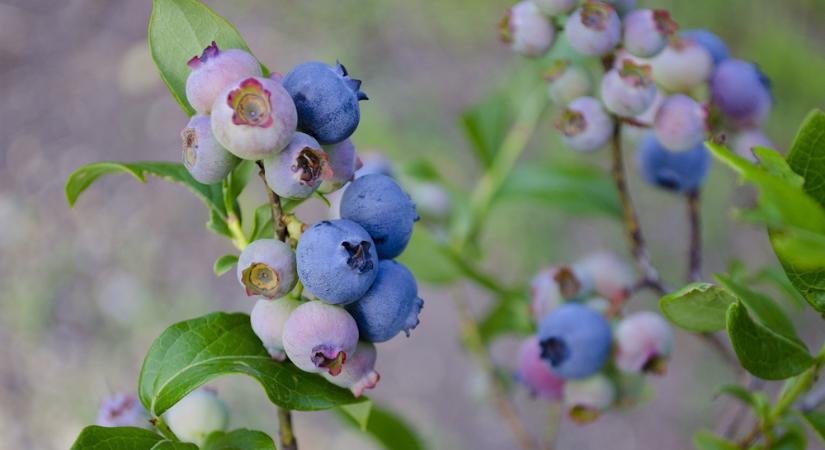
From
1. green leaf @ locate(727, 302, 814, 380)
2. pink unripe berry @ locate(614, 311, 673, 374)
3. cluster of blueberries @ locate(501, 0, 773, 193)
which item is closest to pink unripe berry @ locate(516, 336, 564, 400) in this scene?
pink unripe berry @ locate(614, 311, 673, 374)

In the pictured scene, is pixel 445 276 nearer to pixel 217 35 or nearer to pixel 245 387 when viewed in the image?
pixel 217 35

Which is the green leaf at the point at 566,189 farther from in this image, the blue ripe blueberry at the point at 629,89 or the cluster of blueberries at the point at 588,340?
the blue ripe blueberry at the point at 629,89

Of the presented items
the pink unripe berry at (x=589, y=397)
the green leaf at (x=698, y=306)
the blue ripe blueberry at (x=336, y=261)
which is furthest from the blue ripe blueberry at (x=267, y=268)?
the pink unripe berry at (x=589, y=397)

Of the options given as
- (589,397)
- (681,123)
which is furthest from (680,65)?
(589,397)

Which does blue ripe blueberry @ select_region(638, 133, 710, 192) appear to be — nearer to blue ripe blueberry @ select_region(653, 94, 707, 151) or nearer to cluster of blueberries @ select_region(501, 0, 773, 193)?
cluster of blueberries @ select_region(501, 0, 773, 193)

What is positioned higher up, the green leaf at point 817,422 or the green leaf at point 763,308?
the green leaf at point 763,308

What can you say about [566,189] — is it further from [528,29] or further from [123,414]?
[123,414]

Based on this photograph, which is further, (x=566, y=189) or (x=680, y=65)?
(x=566, y=189)
